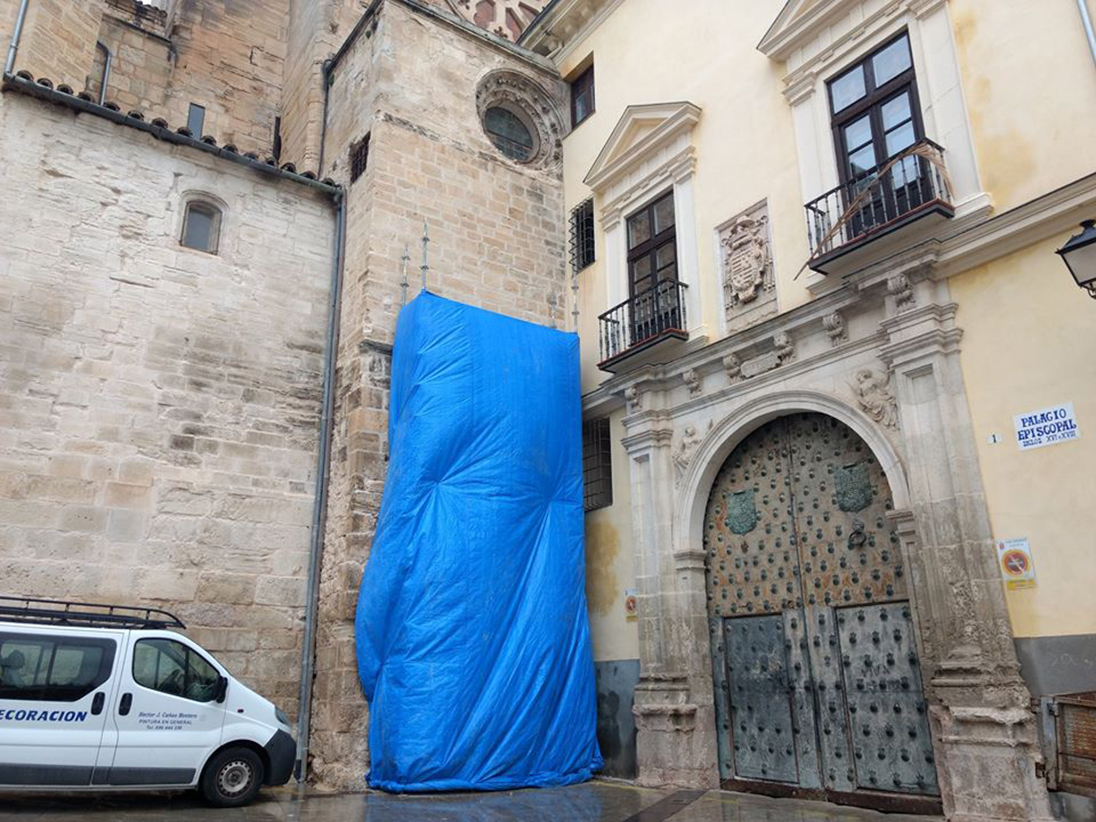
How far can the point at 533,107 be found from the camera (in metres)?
12.5

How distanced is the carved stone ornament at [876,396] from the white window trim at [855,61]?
149cm

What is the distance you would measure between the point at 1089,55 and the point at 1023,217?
1.27 meters

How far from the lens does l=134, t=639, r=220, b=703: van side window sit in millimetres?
6719

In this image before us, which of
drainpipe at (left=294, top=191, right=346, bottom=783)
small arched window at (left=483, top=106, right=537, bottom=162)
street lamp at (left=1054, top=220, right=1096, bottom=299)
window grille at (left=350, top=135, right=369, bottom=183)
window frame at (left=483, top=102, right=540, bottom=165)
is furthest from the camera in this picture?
small arched window at (left=483, top=106, right=537, bottom=162)

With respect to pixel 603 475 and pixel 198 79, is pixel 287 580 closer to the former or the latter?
pixel 603 475

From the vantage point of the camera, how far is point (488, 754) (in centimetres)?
820

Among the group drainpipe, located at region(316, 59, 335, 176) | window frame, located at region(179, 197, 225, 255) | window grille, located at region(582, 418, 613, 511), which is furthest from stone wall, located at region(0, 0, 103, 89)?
window grille, located at region(582, 418, 613, 511)

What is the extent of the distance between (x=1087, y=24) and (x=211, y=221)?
28.7ft

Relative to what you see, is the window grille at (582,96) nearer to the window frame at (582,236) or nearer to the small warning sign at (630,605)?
the window frame at (582,236)

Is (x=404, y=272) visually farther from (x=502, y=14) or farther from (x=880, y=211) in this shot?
(x=502, y=14)

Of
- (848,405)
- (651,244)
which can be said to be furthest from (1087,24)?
(651,244)

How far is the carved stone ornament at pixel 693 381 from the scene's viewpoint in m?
9.11

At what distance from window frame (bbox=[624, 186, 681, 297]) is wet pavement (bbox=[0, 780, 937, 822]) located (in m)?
5.44

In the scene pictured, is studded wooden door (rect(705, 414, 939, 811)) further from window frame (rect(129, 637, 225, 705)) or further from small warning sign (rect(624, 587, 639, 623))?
window frame (rect(129, 637, 225, 705))
